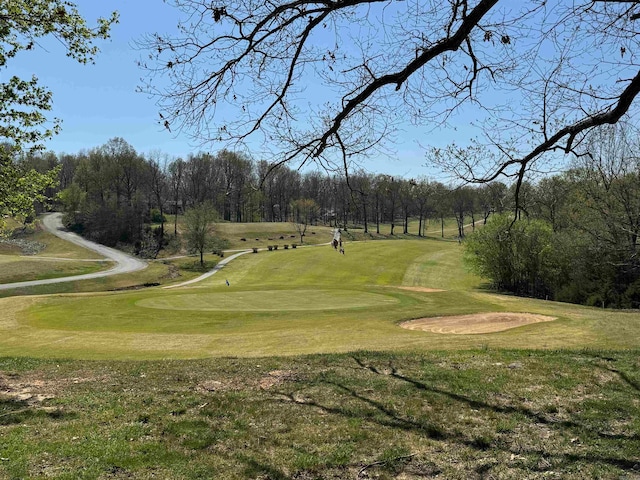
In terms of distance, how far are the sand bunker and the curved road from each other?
4140 cm

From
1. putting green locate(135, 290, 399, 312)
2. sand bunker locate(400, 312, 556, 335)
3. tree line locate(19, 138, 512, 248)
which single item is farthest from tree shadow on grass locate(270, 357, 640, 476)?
tree line locate(19, 138, 512, 248)

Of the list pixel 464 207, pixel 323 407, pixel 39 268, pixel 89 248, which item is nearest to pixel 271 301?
pixel 323 407

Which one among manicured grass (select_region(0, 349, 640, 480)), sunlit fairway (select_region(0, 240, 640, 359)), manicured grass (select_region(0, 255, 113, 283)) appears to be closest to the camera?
manicured grass (select_region(0, 349, 640, 480))

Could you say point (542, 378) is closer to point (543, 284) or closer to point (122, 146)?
point (543, 284)

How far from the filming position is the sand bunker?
60.2 ft

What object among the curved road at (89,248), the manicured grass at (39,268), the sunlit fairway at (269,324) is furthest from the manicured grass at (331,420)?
the manicured grass at (39,268)

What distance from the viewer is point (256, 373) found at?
30.8ft

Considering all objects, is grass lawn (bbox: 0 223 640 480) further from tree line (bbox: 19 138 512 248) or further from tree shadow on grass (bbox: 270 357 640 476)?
tree line (bbox: 19 138 512 248)

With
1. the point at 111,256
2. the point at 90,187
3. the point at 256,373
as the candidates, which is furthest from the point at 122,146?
the point at 256,373

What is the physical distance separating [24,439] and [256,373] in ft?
14.5

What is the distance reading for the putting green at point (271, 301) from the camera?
24500 millimetres

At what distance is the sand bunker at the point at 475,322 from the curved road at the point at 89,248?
41400mm

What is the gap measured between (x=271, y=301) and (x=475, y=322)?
1214 cm

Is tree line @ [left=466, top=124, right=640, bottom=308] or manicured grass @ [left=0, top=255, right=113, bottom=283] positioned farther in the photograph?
manicured grass @ [left=0, top=255, right=113, bottom=283]
